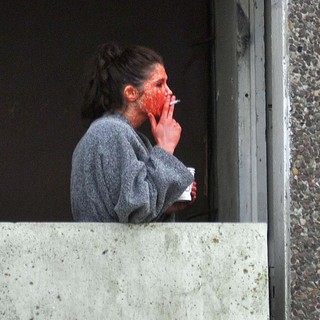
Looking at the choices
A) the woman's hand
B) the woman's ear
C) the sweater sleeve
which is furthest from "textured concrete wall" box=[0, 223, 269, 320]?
the woman's ear

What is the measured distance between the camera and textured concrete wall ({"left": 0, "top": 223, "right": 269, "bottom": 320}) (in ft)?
14.5

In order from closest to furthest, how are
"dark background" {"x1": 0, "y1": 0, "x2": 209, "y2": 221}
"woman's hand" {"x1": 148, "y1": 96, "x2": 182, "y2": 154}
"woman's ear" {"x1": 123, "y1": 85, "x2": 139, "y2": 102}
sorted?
"woman's hand" {"x1": 148, "y1": 96, "x2": 182, "y2": 154}, "woman's ear" {"x1": 123, "y1": 85, "x2": 139, "y2": 102}, "dark background" {"x1": 0, "y1": 0, "x2": 209, "y2": 221}

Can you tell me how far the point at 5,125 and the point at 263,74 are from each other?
8.30 feet

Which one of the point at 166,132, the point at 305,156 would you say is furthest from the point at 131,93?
the point at 305,156

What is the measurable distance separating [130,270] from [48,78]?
3357 millimetres

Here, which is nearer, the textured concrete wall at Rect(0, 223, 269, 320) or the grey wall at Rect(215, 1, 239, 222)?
the textured concrete wall at Rect(0, 223, 269, 320)

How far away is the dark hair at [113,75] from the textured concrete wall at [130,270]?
0.53 m

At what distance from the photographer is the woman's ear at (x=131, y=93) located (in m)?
4.72

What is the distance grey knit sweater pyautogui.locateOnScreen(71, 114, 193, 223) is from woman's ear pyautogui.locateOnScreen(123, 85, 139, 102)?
A: 15 centimetres

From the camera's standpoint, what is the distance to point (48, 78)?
25.2 ft

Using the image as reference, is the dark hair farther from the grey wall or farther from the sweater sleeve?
the grey wall

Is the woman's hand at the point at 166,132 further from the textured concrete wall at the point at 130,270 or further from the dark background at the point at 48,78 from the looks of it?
the dark background at the point at 48,78

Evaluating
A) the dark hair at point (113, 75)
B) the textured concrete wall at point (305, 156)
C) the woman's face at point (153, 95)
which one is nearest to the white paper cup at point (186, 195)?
the woman's face at point (153, 95)

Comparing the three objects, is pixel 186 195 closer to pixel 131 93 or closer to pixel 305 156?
pixel 131 93
